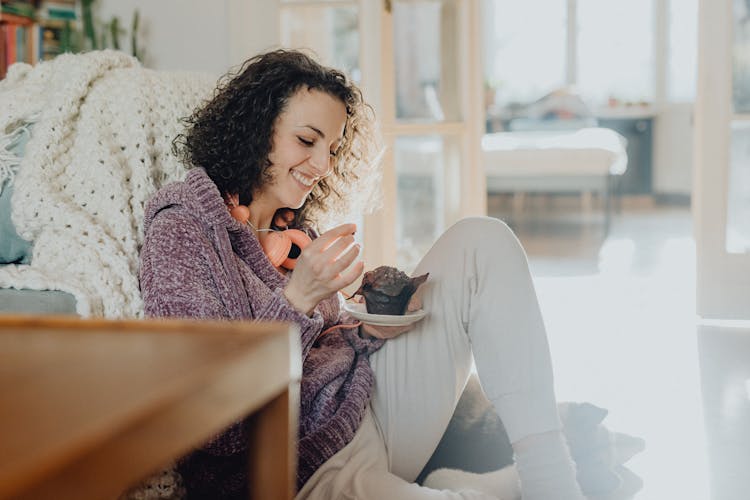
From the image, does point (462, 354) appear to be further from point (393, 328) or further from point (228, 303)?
point (228, 303)

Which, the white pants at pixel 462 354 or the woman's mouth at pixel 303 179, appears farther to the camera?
the woman's mouth at pixel 303 179

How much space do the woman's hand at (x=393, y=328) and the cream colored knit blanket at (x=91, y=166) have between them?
42 centimetres

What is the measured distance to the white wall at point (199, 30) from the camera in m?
3.38

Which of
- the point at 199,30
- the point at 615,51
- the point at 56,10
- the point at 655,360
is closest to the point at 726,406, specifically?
the point at 655,360

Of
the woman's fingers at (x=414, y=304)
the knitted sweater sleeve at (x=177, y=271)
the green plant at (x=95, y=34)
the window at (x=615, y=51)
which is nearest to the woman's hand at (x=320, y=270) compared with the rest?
the knitted sweater sleeve at (x=177, y=271)

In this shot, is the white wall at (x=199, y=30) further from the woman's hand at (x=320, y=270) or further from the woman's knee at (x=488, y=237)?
the woman's hand at (x=320, y=270)

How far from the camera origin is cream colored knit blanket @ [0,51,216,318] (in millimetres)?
1526

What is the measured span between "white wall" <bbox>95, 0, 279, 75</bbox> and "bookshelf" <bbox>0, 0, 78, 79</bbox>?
0.24 metres

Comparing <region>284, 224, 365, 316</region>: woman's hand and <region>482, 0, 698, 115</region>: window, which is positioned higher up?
<region>482, 0, 698, 115</region>: window

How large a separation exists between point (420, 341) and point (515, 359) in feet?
0.58

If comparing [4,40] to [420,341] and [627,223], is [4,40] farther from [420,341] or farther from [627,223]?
[627,223]

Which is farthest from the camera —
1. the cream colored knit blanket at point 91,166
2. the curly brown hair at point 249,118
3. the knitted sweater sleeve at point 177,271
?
the curly brown hair at point 249,118

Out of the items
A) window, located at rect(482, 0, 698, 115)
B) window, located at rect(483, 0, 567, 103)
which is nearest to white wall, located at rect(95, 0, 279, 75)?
window, located at rect(482, 0, 698, 115)

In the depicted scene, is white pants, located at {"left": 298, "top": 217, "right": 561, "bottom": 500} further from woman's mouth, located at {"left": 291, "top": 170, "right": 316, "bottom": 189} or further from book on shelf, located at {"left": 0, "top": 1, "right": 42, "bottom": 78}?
book on shelf, located at {"left": 0, "top": 1, "right": 42, "bottom": 78}
